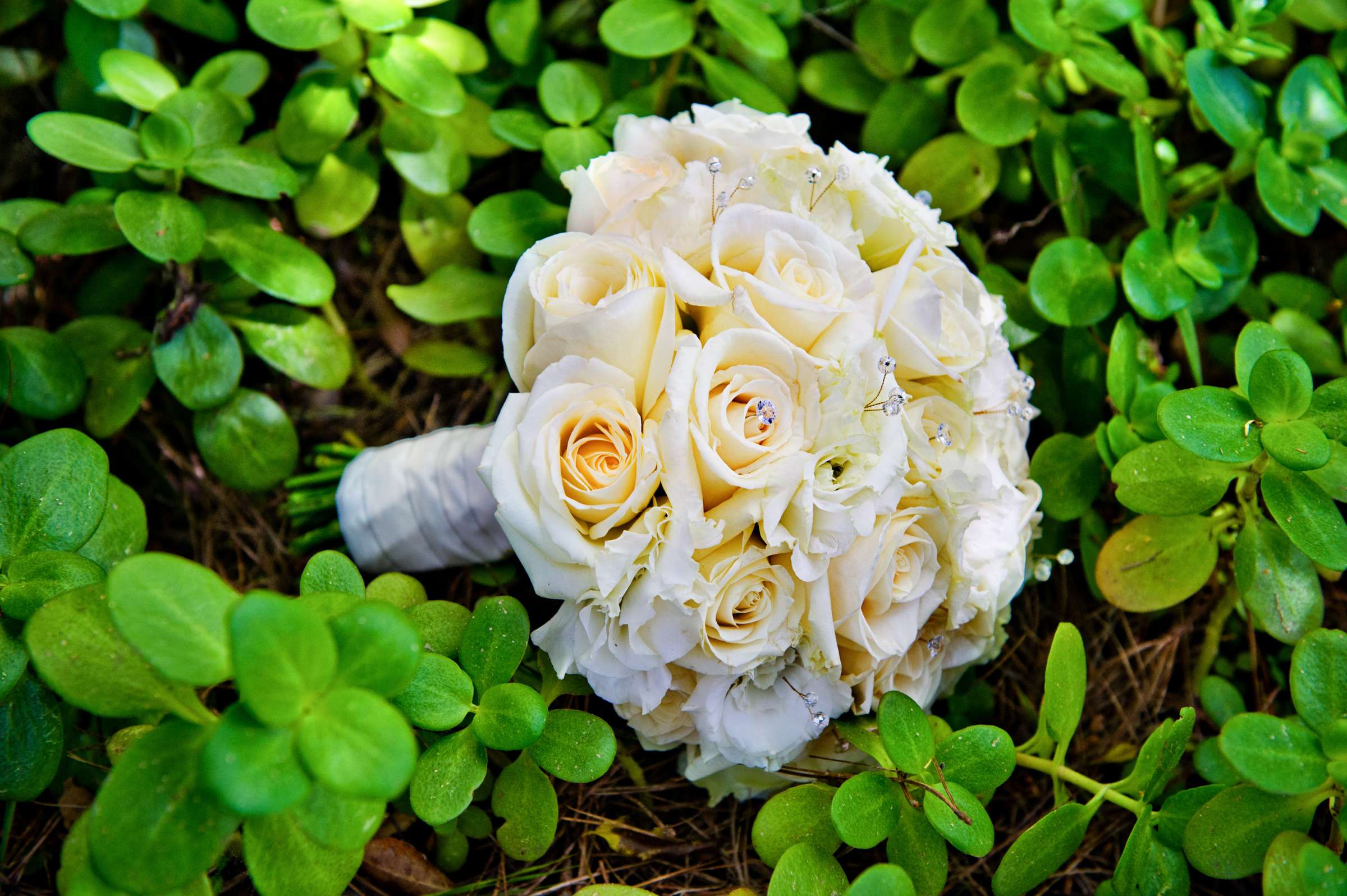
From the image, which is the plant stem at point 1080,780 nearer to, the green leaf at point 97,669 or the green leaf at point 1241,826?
the green leaf at point 1241,826

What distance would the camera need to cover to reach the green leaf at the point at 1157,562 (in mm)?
1389

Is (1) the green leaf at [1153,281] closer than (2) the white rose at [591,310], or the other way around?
(2) the white rose at [591,310]

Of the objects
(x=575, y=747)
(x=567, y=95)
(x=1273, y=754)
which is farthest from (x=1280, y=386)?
(x=567, y=95)

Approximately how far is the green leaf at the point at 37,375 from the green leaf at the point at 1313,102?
2.07m

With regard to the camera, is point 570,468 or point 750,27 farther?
point 750,27

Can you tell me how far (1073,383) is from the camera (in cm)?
156

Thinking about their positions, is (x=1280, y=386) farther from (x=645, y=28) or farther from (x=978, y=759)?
(x=645, y=28)

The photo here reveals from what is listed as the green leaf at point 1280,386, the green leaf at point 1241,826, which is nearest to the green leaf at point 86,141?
the green leaf at point 1280,386

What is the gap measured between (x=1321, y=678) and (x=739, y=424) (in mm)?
812

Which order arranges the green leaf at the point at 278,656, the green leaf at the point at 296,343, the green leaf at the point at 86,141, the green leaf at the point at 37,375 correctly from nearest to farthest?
the green leaf at the point at 278,656
the green leaf at the point at 86,141
the green leaf at the point at 37,375
the green leaf at the point at 296,343

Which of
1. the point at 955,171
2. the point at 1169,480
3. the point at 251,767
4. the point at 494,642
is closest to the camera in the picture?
the point at 251,767

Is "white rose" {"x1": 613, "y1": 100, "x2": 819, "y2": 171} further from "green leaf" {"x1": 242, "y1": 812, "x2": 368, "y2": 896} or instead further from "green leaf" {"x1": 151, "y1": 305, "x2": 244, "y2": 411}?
"green leaf" {"x1": 242, "y1": 812, "x2": 368, "y2": 896}

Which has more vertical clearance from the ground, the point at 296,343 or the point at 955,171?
the point at 955,171

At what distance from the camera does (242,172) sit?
1.41 meters
